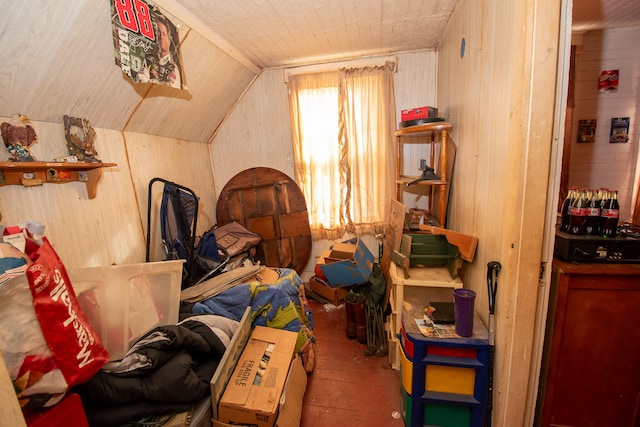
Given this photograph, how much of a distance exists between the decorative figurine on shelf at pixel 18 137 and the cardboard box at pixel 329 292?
2363 mm

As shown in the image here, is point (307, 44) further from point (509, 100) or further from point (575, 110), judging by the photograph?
point (575, 110)

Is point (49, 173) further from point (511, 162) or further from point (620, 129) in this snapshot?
point (620, 129)

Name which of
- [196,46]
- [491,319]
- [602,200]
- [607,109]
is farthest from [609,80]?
[196,46]

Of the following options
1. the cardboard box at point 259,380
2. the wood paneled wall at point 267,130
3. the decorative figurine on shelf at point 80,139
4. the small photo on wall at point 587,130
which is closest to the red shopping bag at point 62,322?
the cardboard box at point 259,380

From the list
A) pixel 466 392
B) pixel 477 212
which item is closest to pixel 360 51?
pixel 477 212

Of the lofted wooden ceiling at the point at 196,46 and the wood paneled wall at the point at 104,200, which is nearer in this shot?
the lofted wooden ceiling at the point at 196,46

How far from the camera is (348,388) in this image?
188cm

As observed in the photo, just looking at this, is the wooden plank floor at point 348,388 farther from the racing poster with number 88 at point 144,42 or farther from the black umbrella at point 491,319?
the racing poster with number 88 at point 144,42

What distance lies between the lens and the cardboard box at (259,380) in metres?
1.28

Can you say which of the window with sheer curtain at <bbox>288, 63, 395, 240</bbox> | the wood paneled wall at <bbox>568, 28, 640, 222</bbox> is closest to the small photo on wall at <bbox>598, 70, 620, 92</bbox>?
the wood paneled wall at <bbox>568, 28, 640, 222</bbox>

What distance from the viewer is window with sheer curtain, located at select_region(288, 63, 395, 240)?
2.86 metres

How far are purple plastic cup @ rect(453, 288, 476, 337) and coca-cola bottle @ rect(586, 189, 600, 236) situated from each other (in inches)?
24.0

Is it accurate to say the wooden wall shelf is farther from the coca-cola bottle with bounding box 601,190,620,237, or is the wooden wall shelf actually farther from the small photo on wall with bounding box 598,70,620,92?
the small photo on wall with bounding box 598,70,620,92

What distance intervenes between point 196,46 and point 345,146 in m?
1.57
